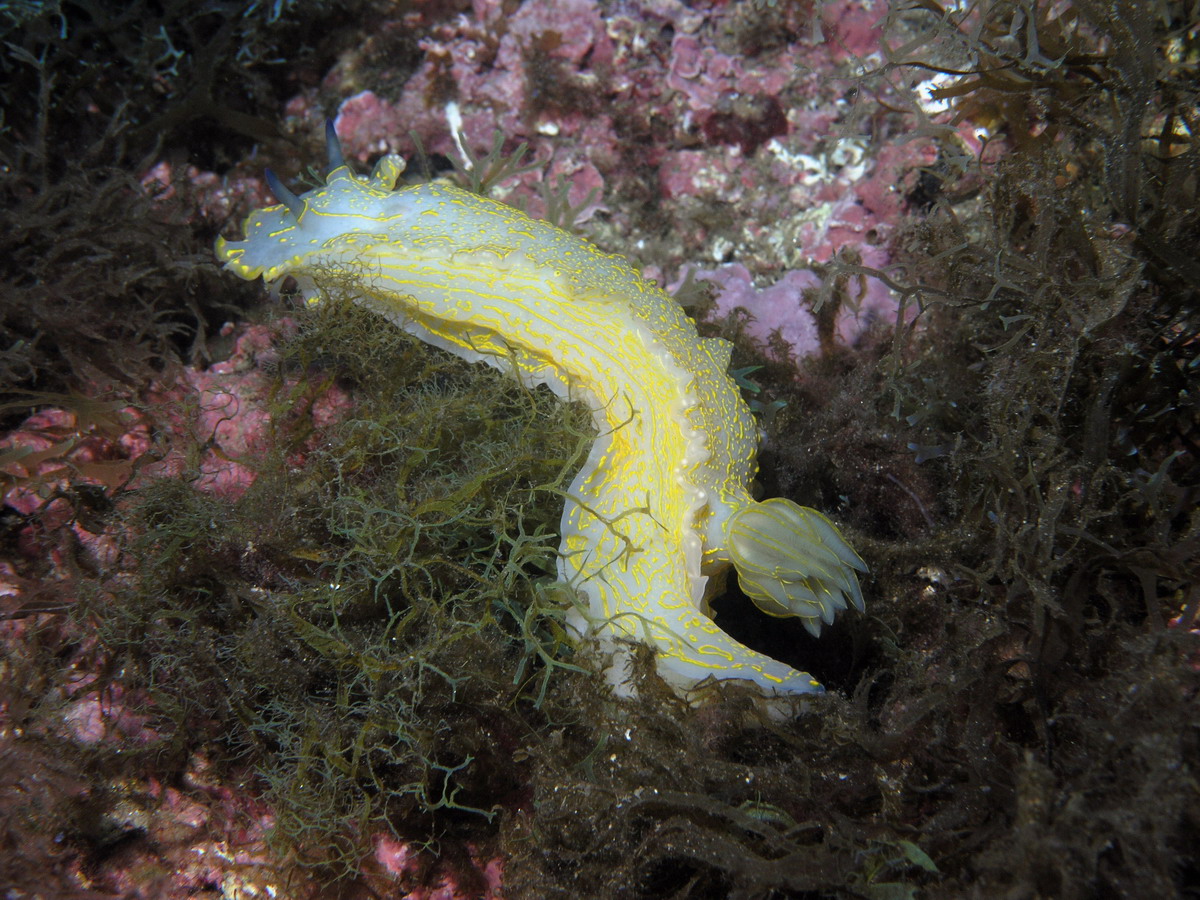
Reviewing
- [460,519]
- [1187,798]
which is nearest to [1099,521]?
[1187,798]

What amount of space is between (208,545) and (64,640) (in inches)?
27.6

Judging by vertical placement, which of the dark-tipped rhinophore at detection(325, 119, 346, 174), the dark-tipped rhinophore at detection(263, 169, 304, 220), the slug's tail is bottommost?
the slug's tail

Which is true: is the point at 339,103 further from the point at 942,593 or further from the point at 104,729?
the point at 942,593

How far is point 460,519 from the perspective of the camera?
2.55 metres

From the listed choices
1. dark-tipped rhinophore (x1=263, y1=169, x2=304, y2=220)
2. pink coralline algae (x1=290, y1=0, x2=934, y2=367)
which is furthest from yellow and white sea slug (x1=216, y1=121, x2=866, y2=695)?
pink coralline algae (x1=290, y1=0, x2=934, y2=367)

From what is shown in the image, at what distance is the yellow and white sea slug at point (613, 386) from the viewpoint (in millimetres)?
2555

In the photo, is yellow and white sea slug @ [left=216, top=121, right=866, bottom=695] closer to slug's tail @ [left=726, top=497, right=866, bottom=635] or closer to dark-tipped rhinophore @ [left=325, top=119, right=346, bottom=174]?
slug's tail @ [left=726, top=497, right=866, bottom=635]

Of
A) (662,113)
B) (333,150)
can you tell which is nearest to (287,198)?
(333,150)

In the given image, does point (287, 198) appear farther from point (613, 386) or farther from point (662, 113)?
point (662, 113)

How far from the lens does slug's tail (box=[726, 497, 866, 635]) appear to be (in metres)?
2.53

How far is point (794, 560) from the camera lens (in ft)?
8.32

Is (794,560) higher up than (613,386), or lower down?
lower down

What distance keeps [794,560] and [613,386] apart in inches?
45.1

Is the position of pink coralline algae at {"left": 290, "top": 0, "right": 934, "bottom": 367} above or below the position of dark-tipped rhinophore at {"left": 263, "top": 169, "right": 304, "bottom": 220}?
above
